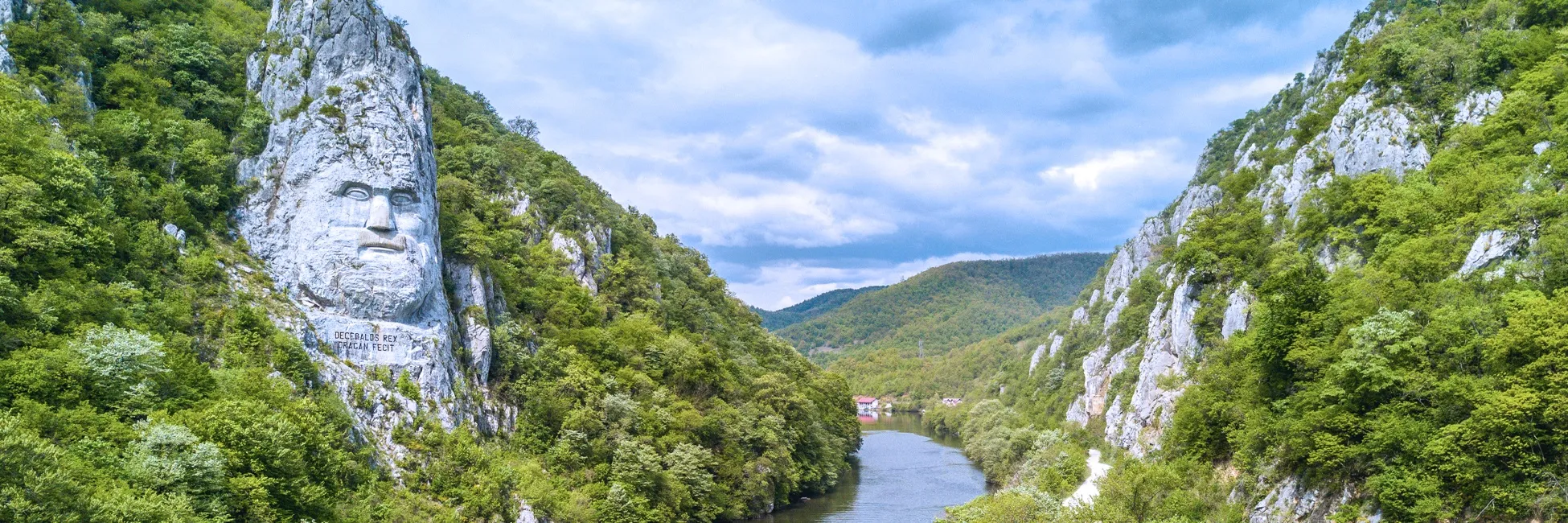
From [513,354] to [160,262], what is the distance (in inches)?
658

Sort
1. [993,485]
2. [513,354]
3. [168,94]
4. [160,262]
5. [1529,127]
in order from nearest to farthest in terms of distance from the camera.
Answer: [160,262]
[1529,127]
[168,94]
[513,354]
[993,485]

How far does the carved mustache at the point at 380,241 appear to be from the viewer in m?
37.2

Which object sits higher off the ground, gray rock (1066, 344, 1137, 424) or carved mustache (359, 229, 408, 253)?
carved mustache (359, 229, 408, 253)

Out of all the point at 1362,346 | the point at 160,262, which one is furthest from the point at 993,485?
the point at 160,262

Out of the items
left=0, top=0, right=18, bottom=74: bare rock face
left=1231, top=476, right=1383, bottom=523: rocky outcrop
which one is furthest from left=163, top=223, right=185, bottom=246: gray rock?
left=1231, top=476, right=1383, bottom=523: rocky outcrop

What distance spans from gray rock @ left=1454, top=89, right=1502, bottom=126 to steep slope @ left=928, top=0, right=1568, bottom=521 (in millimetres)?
103

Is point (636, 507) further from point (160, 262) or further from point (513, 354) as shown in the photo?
point (160, 262)

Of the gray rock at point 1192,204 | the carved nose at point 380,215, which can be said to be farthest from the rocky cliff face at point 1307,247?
the carved nose at point 380,215

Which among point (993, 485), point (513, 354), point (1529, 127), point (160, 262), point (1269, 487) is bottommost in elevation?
point (993, 485)

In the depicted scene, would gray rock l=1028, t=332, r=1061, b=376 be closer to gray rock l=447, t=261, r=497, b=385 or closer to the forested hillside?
the forested hillside

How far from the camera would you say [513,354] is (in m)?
44.4

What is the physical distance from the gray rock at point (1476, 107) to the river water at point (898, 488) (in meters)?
35.5

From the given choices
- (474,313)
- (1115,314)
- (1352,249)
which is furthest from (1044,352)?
(474,313)

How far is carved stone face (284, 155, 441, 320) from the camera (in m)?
36.3
